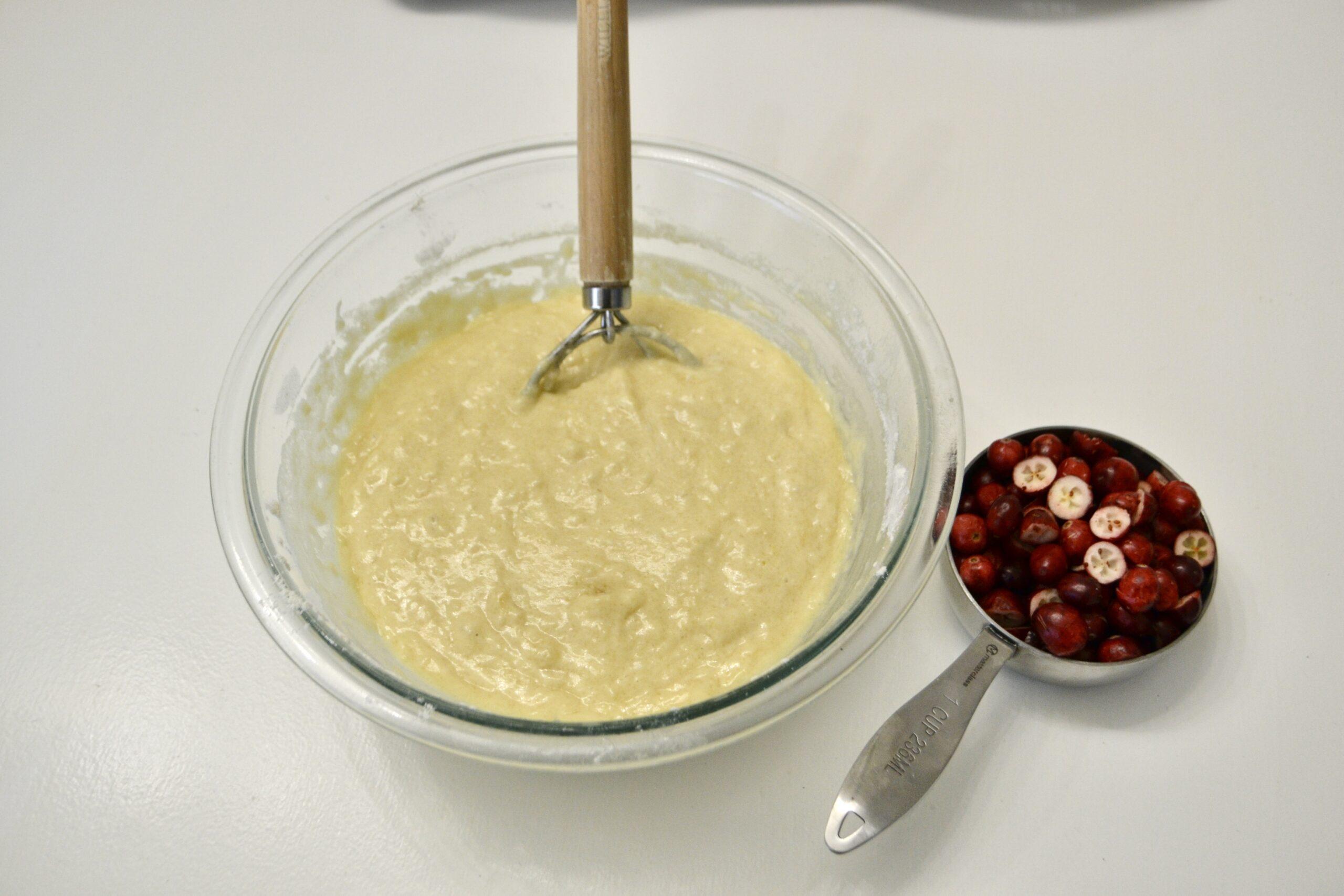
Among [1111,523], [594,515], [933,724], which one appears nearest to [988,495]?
[1111,523]

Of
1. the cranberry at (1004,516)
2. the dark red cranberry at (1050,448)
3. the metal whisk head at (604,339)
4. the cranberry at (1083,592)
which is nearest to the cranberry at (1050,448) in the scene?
the dark red cranberry at (1050,448)

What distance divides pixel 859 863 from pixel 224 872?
3.10 feet

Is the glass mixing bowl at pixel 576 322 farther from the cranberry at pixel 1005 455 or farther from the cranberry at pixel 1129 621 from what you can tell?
the cranberry at pixel 1129 621

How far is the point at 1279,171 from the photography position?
191 centimetres

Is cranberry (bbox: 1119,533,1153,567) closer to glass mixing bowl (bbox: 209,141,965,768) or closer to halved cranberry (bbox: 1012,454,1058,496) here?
halved cranberry (bbox: 1012,454,1058,496)

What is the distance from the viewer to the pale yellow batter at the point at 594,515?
1.31m

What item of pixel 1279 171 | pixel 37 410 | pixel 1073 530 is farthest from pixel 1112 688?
pixel 37 410

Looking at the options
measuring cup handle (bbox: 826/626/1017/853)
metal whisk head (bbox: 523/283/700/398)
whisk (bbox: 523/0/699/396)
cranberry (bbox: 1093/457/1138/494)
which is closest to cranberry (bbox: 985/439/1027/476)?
cranberry (bbox: 1093/457/1138/494)

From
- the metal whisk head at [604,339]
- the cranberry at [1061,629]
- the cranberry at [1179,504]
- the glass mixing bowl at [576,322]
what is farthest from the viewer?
the metal whisk head at [604,339]

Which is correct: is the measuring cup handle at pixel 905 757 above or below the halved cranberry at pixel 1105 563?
below

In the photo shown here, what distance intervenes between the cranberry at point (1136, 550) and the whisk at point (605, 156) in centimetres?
89

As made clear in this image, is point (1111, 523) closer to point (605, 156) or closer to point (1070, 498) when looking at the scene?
point (1070, 498)

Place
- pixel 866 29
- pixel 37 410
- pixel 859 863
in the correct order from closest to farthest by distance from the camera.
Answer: pixel 859 863 < pixel 37 410 < pixel 866 29

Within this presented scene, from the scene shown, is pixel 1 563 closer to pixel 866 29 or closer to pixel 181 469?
pixel 181 469
